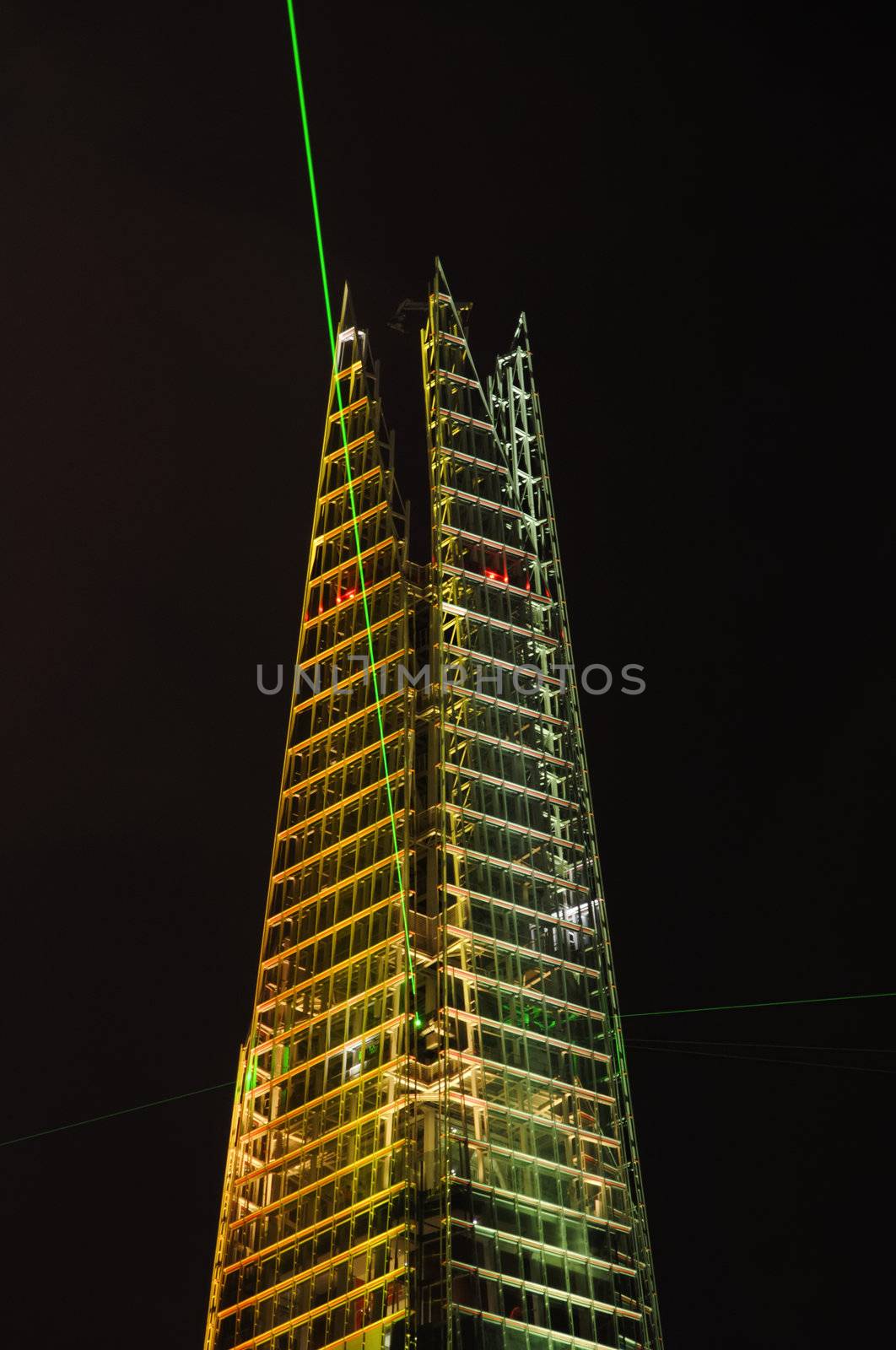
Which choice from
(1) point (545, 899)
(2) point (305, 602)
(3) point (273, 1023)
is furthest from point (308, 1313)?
(2) point (305, 602)

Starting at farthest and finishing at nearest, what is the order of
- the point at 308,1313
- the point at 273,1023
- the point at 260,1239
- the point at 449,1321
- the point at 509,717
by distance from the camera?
the point at 509,717 → the point at 273,1023 → the point at 260,1239 → the point at 308,1313 → the point at 449,1321

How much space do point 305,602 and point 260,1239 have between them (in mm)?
37015

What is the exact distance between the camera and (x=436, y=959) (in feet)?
260

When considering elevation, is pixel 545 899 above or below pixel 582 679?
below

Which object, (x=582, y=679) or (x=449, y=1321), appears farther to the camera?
(x=582, y=679)

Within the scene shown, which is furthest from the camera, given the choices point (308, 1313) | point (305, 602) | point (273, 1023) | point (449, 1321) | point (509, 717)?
point (305, 602)

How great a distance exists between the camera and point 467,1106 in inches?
2916

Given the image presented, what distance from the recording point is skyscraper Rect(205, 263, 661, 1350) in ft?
232

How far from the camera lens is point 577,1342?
68.8 meters

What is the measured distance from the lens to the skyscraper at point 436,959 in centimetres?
7069

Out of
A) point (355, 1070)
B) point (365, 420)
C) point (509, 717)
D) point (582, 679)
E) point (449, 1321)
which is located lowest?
point (449, 1321)

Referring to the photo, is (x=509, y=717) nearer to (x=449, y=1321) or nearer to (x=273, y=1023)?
(x=273, y=1023)

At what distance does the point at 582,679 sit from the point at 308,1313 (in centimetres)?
4179

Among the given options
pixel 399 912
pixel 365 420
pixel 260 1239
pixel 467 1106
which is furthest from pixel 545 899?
pixel 365 420
